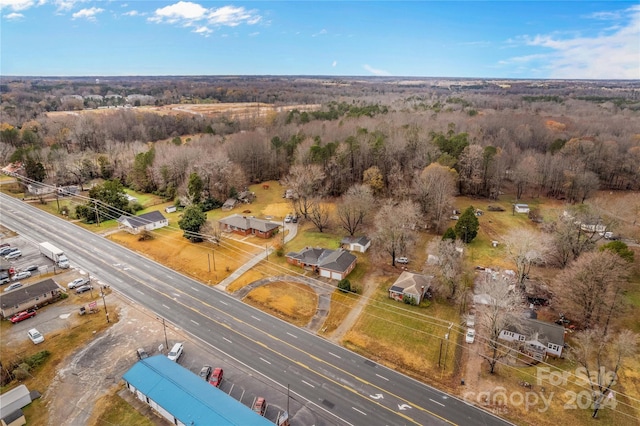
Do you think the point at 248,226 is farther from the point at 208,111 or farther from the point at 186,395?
the point at 208,111

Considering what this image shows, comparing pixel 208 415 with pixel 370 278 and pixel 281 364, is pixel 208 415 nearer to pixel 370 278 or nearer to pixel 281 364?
pixel 281 364

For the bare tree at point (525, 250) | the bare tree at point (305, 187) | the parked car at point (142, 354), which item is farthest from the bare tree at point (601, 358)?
the bare tree at point (305, 187)

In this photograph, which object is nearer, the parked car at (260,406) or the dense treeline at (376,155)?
the parked car at (260,406)

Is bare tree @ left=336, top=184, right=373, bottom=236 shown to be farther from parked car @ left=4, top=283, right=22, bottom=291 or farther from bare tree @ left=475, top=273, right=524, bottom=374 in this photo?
parked car @ left=4, top=283, right=22, bottom=291

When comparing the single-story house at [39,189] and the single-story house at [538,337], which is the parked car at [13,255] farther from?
the single-story house at [538,337]

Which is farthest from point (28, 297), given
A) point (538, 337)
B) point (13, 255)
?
point (538, 337)

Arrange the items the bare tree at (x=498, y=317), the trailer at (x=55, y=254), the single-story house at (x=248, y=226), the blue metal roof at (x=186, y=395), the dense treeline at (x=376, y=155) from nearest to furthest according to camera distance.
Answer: the blue metal roof at (x=186, y=395), the bare tree at (x=498, y=317), the trailer at (x=55, y=254), the single-story house at (x=248, y=226), the dense treeline at (x=376, y=155)

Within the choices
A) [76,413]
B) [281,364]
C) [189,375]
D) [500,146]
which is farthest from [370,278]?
[500,146]
